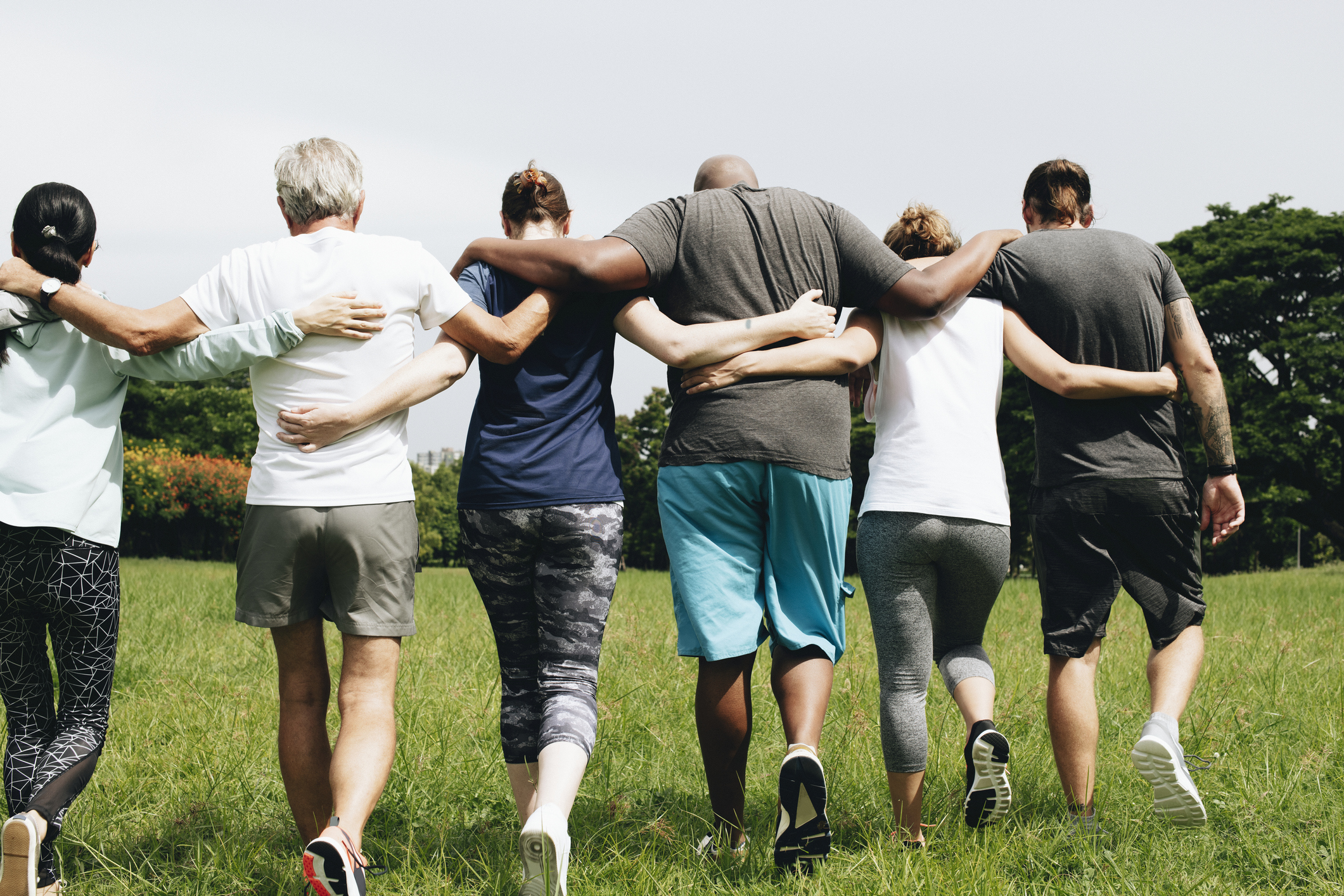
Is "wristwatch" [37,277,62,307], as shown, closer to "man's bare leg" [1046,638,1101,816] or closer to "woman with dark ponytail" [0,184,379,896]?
"woman with dark ponytail" [0,184,379,896]

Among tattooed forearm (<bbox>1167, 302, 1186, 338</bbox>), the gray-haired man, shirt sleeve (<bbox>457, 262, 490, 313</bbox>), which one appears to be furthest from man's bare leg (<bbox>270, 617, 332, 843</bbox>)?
tattooed forearm (<bbox>1167, 302, 1186, 338</bbox>)

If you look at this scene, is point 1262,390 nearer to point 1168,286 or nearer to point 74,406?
point 1168,286

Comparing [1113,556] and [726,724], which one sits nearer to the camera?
[726,724]

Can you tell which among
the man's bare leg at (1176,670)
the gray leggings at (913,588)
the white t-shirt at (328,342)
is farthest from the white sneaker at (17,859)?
the man's bare leg at (1176,670)

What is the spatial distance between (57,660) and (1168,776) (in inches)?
146

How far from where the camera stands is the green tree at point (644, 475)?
1921 inches

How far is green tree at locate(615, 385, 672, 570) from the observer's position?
48781mm

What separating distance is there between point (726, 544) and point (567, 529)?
534 mm

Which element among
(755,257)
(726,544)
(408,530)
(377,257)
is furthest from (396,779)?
(755,257)

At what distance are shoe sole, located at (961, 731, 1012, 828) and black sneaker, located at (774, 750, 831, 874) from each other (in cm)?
63

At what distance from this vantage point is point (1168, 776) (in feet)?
9.95

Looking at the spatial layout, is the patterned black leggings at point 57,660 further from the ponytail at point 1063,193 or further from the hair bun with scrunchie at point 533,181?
the ponytail at point 1063,193

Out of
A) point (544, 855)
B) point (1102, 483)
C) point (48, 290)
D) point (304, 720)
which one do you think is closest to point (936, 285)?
point (1102, 483)

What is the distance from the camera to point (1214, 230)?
1118 inches
